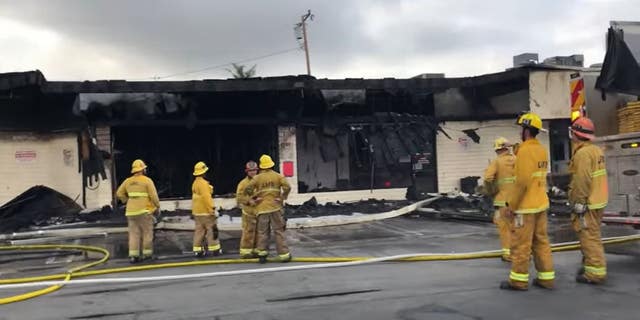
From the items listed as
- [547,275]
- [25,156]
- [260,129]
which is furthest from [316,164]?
[547,275]

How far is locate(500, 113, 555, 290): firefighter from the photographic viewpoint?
6.15 metres

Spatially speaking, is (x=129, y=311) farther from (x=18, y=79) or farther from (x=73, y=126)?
(x=73, y=126)

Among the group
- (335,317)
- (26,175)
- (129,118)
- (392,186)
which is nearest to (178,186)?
(129,118)

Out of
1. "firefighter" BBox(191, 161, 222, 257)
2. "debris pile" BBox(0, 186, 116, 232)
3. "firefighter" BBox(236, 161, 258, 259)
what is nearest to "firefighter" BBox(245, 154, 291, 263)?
"firefighter" BBox(236, 161, 258, 259)

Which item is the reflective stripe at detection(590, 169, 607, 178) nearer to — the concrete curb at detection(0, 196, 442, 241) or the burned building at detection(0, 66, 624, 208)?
the concrete curb at detection(0, 196, 442, 241)

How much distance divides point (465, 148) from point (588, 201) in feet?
34.5

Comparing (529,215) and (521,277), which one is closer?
(521,277)

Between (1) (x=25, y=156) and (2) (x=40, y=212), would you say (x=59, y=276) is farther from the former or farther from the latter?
(1) (x=25, y=156)

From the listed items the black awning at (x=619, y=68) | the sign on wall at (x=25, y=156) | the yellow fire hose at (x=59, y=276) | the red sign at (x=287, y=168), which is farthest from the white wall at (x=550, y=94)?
the sign on wall at (x=25, y=156)

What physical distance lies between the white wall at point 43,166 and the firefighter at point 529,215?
1137cm

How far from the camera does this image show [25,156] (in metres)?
14.8

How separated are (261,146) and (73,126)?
4.76 meters

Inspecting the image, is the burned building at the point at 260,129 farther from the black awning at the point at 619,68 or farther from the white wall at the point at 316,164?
the black awning at the point at 619,68

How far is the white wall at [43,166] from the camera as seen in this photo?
14773 mm
